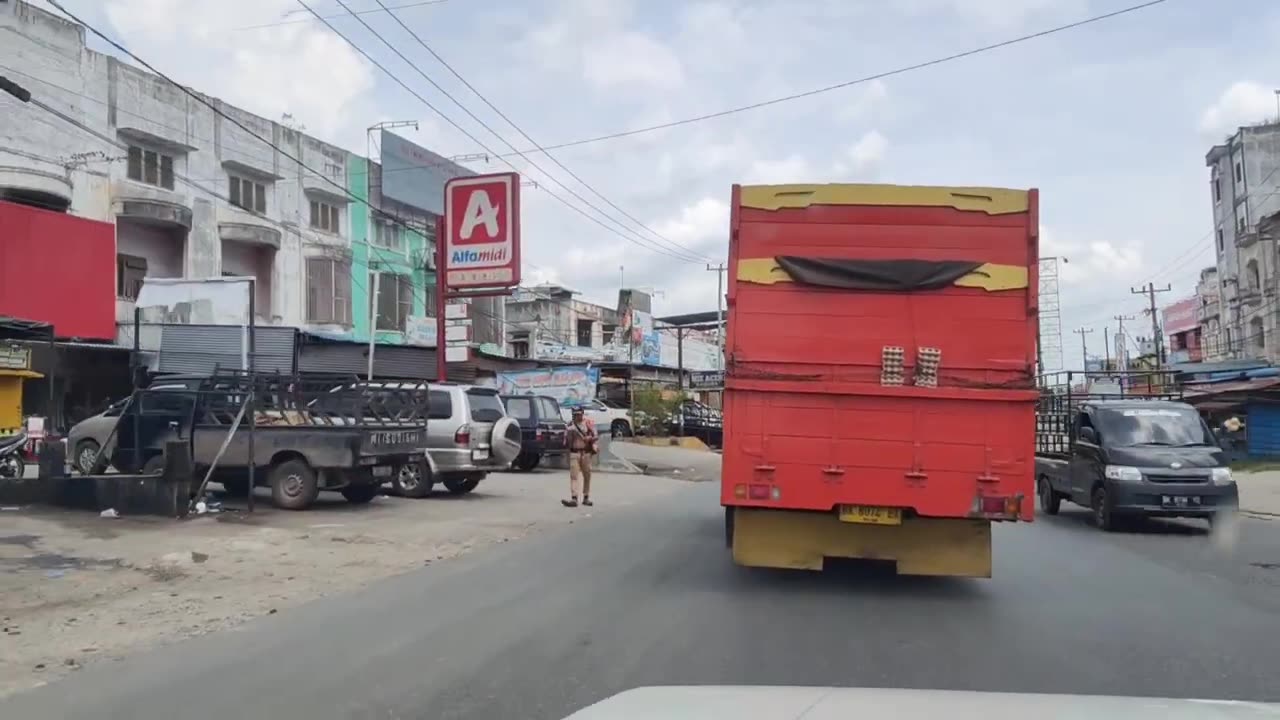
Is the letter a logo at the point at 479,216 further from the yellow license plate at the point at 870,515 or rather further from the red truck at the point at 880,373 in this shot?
the yellow license plate at the point at 870,515

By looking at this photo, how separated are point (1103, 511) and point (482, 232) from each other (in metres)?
17.5

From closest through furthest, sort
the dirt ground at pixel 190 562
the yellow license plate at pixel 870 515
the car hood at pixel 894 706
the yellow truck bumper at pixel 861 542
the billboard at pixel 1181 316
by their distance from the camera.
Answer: the car hood at pixel 894 706 < the dirt ground at pixel 190 562 < the yellow license plate at pixel 870 515 < the yellow truck bumper at pixel 861 542 < the billboard at pixel 1181 316

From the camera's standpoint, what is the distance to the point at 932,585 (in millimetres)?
9258

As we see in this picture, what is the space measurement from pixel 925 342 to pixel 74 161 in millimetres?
25266

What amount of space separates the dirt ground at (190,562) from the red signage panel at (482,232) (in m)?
10.6

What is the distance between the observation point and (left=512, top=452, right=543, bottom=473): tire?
25.1 meters

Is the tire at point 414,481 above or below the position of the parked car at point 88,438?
below

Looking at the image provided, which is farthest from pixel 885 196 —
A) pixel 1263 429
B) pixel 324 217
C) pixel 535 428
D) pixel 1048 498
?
pixel 1263 429

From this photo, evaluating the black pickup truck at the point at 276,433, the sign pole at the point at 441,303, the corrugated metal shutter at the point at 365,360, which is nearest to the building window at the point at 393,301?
the corrugated metal shutter at the point at 365,360

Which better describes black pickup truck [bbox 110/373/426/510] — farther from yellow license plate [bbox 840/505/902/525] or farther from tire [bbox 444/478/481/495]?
yellow license plate [bbox 840/505/902/525]

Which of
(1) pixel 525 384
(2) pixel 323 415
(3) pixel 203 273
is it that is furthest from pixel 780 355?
(1) pixel 525 384

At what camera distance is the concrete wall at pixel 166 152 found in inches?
987

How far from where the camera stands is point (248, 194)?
106 ft

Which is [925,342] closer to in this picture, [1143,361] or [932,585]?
[932,585]
